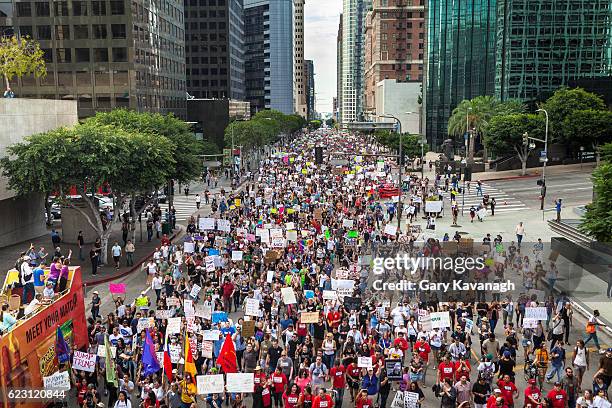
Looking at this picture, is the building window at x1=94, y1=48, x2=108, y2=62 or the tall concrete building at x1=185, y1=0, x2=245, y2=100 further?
the tall concrete building at x1=185, y1=0, x2=245, y2=100

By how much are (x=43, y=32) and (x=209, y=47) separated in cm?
7870

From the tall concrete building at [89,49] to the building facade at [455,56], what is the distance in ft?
180

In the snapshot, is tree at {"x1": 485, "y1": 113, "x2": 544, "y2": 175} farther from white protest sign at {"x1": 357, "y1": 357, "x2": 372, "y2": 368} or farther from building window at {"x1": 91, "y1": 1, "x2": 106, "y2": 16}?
white protest sign at {"x1": 357, "y1": 357, "x2": 372, "y2": 368}

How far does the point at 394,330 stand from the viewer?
18.5 meters

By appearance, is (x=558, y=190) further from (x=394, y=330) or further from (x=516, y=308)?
(x=394, y=330)

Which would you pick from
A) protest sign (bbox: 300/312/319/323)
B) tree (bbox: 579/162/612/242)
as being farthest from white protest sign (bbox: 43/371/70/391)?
tree (bbox: 579/162/612/242)

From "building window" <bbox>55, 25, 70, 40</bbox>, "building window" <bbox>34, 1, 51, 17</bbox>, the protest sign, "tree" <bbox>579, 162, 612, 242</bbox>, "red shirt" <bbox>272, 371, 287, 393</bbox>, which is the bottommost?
"red shirt" <bbox>272, 371, 287, 393</bbox>

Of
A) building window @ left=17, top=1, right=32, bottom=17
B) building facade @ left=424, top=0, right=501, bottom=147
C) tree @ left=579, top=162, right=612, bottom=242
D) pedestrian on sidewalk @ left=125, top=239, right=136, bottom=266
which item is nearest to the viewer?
tree @ left=579, top=162, right=612, bottom=242

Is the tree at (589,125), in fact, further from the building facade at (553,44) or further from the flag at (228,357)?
the flag at (228,357)

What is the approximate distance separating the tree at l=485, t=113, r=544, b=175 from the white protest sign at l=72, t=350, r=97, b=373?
60.8 meters

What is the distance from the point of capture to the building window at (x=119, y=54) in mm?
70125

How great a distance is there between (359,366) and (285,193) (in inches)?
1370

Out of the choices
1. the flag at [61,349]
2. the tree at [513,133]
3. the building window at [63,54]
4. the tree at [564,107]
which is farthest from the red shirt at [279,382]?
the building window at [63,54]

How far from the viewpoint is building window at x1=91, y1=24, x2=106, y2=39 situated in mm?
69500
